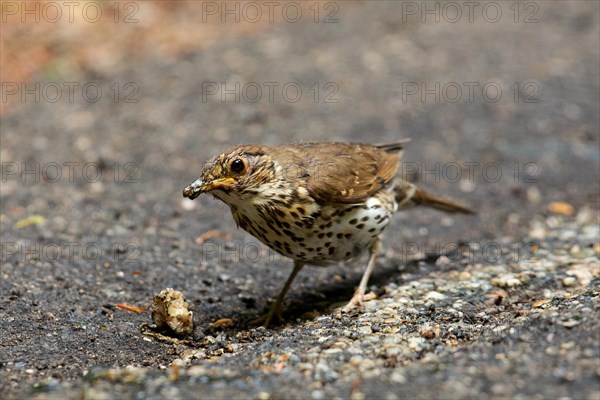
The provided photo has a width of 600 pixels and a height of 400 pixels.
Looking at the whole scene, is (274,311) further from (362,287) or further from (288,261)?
(288,261)

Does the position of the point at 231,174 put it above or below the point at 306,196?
above

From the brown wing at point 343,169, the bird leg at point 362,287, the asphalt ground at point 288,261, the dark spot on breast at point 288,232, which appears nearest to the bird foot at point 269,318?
the asphalt ground at point 288,261

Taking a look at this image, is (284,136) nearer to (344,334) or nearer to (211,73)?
(211,73)

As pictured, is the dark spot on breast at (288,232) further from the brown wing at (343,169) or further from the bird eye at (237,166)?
the bird eye at (237,166)

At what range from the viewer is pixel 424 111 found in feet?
32.7

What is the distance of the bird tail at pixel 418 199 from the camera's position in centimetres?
642

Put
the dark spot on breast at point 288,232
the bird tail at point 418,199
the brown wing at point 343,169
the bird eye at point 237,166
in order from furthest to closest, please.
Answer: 1. the bird tail at point 418,199
2. the brown wing at point 343,169
3. the dark spot on breast at point 288,232
4. the bird eye at point 237,166

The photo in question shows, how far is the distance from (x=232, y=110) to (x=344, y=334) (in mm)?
5397

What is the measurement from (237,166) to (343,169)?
3.26 ft

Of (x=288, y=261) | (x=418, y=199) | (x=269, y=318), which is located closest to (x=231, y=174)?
(x=269, y=318)

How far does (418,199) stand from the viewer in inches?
267

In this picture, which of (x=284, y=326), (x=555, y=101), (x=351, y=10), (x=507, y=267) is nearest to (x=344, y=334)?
(x=284, y=326)

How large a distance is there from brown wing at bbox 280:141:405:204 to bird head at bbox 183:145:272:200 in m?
0.36

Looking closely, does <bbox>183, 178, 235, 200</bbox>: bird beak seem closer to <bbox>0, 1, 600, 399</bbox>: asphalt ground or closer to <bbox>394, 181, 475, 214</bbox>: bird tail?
<bbox>0, 1, 600, 399</bbox>: asphalt ground
